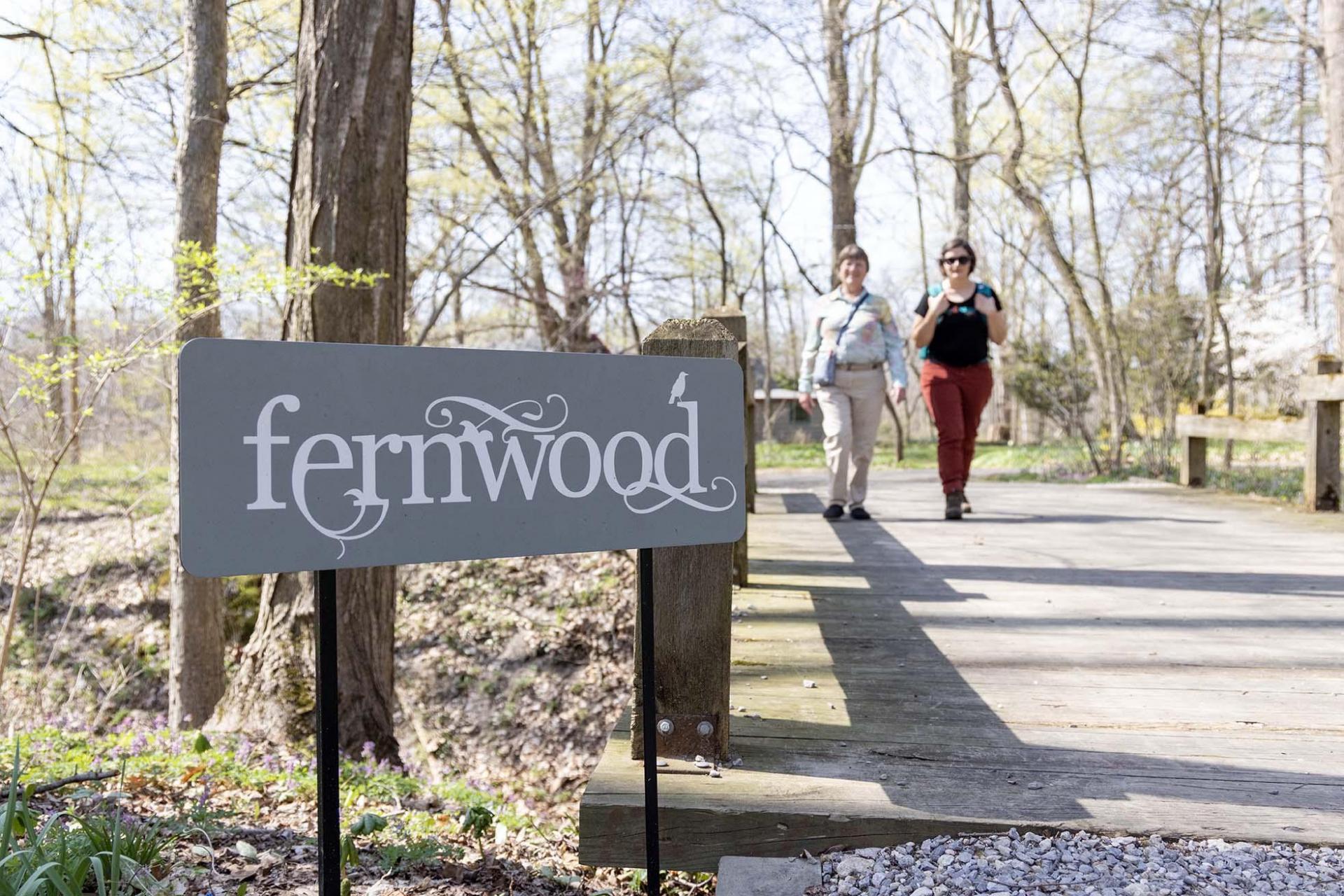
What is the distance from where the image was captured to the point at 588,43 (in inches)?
523

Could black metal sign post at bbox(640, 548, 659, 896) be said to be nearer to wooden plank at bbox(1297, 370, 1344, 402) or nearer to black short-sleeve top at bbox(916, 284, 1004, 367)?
black short-sleeve top at bbox(916, 284, 1004, 367)

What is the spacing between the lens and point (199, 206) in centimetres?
593

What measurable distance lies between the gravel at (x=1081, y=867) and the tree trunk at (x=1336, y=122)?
375 inches

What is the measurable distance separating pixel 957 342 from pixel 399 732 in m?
4.59

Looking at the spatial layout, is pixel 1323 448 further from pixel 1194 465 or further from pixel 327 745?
pixel 327 745

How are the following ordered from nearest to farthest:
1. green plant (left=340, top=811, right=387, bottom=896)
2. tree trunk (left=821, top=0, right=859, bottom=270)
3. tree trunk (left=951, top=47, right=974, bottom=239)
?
green plant (left=340, top=811, right=387, bottom=896)
tree trunk (left=821, top=0, right=859, bottom=270)
tree trunk (left=951, top=47, right=974, bottom=239)

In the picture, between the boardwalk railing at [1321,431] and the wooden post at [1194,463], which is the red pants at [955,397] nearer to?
the boardwalk railing at [1321,431]

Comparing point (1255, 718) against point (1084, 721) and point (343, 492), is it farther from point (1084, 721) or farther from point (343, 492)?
point (343, 492)

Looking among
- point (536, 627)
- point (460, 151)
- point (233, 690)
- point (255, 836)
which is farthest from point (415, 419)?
point (460, 151)

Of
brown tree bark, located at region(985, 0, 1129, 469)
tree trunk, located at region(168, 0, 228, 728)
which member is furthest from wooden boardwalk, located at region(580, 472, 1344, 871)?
brown tree bark, located at region(985, 0, 1129, 469)

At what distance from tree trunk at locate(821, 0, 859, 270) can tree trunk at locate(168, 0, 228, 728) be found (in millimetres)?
7806

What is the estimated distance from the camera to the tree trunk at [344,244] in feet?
14.4

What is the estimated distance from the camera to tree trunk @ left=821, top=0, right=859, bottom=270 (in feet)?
40.2

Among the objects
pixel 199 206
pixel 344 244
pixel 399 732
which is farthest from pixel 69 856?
pixel 199 206
